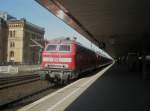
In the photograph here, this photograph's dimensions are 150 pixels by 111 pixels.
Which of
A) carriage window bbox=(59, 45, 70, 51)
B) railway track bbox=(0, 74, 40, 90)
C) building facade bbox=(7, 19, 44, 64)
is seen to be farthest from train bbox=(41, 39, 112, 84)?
building facade bbox=(7, 19, 44, 64)

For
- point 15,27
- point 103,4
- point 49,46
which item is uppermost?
point 15,27

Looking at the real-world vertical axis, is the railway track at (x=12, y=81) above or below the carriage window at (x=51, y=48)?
below

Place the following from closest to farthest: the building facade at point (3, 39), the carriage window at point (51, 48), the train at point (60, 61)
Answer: the train at point (60, 61), the carriage window at point (51, 48), the building facade at point (3, 39)

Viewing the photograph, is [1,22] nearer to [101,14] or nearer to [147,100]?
[101,14]

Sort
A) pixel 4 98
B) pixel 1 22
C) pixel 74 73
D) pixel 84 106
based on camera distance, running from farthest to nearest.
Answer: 1. pixel 1 22
2. pixel 74 73
3. pixel 4 98
4. pixel 84 106

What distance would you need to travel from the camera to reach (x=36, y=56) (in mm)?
99250

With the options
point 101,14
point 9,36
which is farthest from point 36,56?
point 101,14

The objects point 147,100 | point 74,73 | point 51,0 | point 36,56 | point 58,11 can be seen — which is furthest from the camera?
point 36,56

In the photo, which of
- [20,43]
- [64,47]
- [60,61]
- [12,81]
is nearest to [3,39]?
[20,43]

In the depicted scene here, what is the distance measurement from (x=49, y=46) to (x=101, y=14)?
448 cm

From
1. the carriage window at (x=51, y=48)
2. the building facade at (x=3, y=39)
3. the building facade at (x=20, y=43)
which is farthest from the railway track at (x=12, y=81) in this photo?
the building facade at (x=20, y=43)

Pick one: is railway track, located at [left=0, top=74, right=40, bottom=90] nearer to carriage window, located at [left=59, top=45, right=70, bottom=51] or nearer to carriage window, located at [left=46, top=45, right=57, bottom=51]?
carriage window, located at [left=46, top=45, right=57, bottom=51]

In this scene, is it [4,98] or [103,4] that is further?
[103,4]

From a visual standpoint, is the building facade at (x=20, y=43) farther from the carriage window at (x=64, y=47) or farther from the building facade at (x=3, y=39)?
the carriage window at (x=64, y=47)
